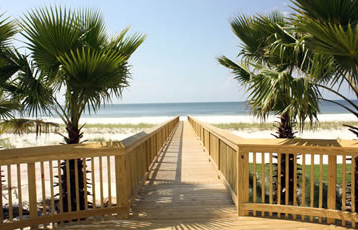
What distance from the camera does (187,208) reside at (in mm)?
3586

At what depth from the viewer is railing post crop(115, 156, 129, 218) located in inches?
125

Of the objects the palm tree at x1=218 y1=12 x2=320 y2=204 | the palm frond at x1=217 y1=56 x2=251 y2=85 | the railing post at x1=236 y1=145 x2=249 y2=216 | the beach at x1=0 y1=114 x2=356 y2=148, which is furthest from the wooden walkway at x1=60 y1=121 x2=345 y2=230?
the palm frond at x1=217 y1=56 x2=251 y2=85

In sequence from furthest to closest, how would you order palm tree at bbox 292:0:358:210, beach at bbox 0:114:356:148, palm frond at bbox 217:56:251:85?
1. beach at bbox 0:114:356:148
2. palm frond at bbox 217:56:251:85
3. palm tree at bbox 292:0:358:210

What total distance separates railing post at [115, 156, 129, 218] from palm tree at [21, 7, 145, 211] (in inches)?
28.8

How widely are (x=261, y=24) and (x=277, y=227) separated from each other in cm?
284

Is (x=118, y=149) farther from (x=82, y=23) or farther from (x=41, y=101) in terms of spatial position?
(x=82, y=23)

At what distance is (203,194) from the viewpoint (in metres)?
4.23

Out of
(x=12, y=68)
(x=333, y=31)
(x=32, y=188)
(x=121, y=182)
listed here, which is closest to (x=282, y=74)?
(x=333, y=31)

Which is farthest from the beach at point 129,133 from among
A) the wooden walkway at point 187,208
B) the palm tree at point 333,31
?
the palm tree at point 333,31

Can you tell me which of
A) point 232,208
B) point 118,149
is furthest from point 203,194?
point 118,149

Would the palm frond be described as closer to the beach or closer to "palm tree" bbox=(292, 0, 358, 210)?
the beach

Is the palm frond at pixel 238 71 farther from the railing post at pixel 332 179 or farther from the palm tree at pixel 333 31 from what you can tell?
the railing post at pixel 332 179

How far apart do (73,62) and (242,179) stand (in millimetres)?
2602

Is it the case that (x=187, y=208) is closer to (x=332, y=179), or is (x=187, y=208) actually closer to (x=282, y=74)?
(x=332, y=179)
